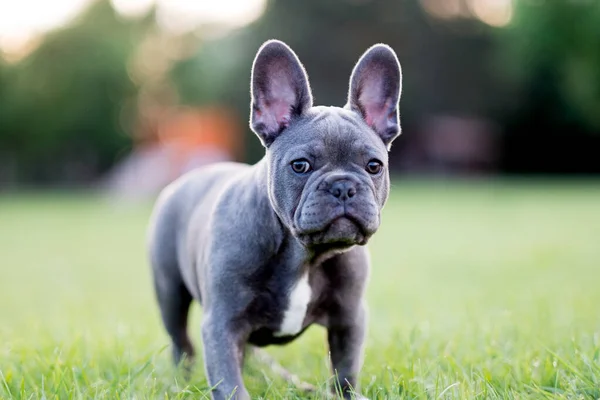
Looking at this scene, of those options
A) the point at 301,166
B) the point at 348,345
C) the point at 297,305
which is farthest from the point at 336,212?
the point at 348,345

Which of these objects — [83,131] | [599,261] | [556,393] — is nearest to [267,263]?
[556,393]

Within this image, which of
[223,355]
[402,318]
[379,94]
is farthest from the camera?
[402,318]

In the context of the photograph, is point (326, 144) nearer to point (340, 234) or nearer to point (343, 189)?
point (343, 189)

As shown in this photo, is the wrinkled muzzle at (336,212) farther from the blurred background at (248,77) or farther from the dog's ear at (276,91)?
the blurred background at (248,77)

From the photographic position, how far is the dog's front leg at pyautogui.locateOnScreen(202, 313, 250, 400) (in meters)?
3.32

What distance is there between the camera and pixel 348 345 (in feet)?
12.0

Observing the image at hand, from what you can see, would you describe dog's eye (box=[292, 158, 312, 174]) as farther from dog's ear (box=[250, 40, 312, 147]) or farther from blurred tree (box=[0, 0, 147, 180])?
blurred tree (box=[0, 0, 147, 180])

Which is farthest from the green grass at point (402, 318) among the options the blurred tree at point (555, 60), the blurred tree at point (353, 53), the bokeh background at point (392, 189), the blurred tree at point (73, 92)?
the blurred tree at point (353, 53)

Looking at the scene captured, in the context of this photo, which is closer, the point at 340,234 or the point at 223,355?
the point at 340,234

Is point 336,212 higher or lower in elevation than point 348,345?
higher

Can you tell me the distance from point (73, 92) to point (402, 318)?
105 ft

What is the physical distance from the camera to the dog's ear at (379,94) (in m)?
3.77

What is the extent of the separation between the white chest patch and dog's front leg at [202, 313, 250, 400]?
215mm

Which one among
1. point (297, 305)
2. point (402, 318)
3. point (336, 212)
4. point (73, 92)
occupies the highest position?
point (336, 212)
